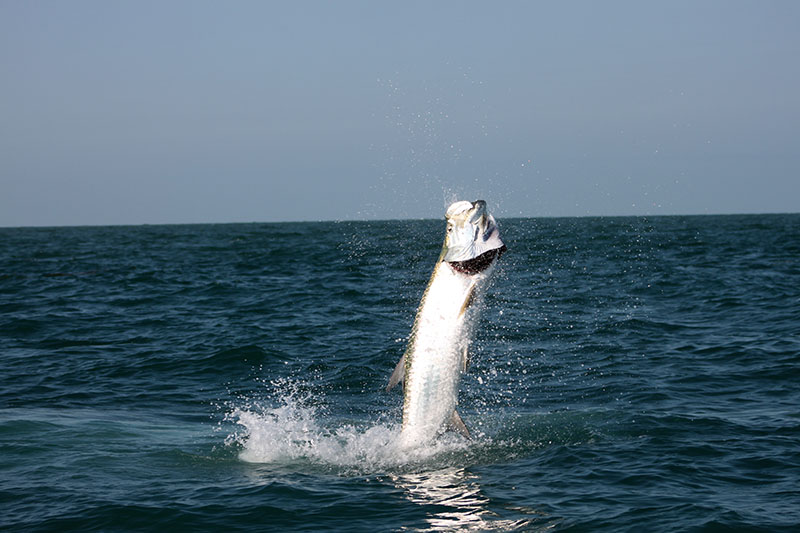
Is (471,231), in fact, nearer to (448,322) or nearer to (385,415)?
(448,322)

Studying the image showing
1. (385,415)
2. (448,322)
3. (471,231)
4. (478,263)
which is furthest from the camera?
(385,415)

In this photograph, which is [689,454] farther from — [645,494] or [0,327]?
[0,327]

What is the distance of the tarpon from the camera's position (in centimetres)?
841

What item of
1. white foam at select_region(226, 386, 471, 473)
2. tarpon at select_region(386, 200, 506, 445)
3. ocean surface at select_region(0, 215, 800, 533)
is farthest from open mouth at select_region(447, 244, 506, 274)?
white foam at select_region(226, 386, 471, 473)

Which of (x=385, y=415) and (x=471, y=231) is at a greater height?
(x=471, y=231)

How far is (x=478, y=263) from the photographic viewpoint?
8.51m

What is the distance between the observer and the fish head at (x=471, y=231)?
327 inches

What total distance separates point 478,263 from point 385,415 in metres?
5.73

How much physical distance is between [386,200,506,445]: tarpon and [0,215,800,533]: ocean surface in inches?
35.5

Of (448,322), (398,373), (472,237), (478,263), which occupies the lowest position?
(398,373)

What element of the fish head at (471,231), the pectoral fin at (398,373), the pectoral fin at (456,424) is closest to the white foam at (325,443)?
the pectoral fin at (456,424)

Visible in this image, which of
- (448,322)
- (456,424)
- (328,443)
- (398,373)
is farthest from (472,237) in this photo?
(328,443)

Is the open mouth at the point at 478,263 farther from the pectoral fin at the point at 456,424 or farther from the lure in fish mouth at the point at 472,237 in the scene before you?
the pectoral fin at the point at 456,424

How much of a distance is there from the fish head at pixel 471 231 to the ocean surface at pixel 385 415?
2.81 meters
